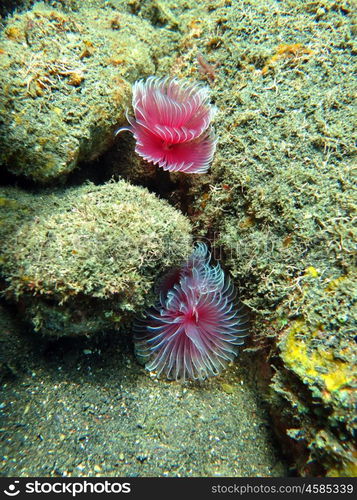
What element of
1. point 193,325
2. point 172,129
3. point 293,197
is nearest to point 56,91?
point 172,129

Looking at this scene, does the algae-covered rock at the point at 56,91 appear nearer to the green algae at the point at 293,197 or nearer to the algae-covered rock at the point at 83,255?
the algae-covered rock at the point at 83,255

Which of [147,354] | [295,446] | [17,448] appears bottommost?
[17,448]

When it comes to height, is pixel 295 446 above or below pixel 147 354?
above

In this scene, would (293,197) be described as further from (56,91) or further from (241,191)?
(56,91)

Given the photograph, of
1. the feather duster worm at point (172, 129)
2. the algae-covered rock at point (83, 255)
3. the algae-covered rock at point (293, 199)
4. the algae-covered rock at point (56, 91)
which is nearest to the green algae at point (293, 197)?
the algae-covered rock at point (293, 199)

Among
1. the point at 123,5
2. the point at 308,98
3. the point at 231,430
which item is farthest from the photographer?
the point at 123,5

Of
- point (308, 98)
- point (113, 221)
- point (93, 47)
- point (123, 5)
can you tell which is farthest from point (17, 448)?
point (123, 5)

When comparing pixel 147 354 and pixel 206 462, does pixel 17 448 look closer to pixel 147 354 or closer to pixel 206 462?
pixel 147 354
